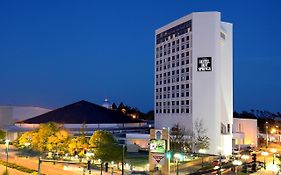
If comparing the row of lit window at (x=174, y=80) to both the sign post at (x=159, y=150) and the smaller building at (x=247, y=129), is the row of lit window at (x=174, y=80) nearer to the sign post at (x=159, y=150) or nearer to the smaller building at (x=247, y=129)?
the smaller building at (x=247, y=129)

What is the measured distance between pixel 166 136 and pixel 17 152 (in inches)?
1221

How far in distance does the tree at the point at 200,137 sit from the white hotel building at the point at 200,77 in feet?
2.97

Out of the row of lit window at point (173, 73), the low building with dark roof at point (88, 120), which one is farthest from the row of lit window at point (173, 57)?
the low building with dark roof at point (88, 120)

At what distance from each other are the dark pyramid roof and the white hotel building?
1617cm

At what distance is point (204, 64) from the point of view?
8812 cm

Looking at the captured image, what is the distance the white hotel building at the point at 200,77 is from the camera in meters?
87.1

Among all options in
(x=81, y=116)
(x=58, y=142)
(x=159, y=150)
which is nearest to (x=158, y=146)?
(x=159, y=150)

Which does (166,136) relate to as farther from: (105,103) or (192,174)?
(105,103)

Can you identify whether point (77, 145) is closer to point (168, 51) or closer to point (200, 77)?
point (200, 77)

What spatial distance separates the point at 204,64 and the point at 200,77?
3031mm

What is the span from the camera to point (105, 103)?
147625 mm

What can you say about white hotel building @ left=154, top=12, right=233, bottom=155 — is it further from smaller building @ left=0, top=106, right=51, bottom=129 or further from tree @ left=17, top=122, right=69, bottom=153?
smaller building @ left=0, top=106, right=51, bottom=129

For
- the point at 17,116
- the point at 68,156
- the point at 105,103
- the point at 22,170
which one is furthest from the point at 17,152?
the point at 105,103

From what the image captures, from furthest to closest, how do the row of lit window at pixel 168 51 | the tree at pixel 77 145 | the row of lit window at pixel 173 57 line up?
the row of lit window at pixel 168 51, the row of lit window at pixel 173 57, the tree at pixel 77 145
